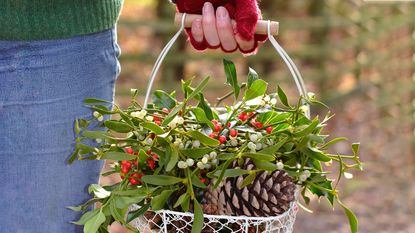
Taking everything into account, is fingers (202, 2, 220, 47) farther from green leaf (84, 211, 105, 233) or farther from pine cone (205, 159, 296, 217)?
green leaf (84, 211, 105, 233)

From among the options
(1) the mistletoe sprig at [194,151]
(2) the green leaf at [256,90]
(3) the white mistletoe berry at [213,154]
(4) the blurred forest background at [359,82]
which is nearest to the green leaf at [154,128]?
(1) the mistletoe sprig at [194,151]

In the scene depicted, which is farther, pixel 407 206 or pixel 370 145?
pixel 370 145

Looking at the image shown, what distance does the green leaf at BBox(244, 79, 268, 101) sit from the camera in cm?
173

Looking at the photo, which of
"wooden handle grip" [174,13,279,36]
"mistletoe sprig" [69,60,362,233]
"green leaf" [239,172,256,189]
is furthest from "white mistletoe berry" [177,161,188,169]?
"wooden handle grip" [174,13,279,36]

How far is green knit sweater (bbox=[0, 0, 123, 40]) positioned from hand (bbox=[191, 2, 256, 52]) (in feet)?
0.76

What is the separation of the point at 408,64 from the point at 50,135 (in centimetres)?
596

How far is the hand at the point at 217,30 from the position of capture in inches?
68.7

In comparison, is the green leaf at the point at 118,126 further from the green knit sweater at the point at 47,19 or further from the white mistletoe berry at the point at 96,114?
the green knit sweater at the point at 47,19

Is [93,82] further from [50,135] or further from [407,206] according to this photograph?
[407,206]

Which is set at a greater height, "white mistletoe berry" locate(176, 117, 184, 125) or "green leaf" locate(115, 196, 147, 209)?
"white mistletoe berry" locate(176, 117, 184, 125)

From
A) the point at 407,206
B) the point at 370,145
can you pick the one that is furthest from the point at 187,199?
the point at 370,145

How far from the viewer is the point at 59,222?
185 centimetres

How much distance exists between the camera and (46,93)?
178 cm

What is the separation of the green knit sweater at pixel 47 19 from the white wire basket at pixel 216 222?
1.33 ft
